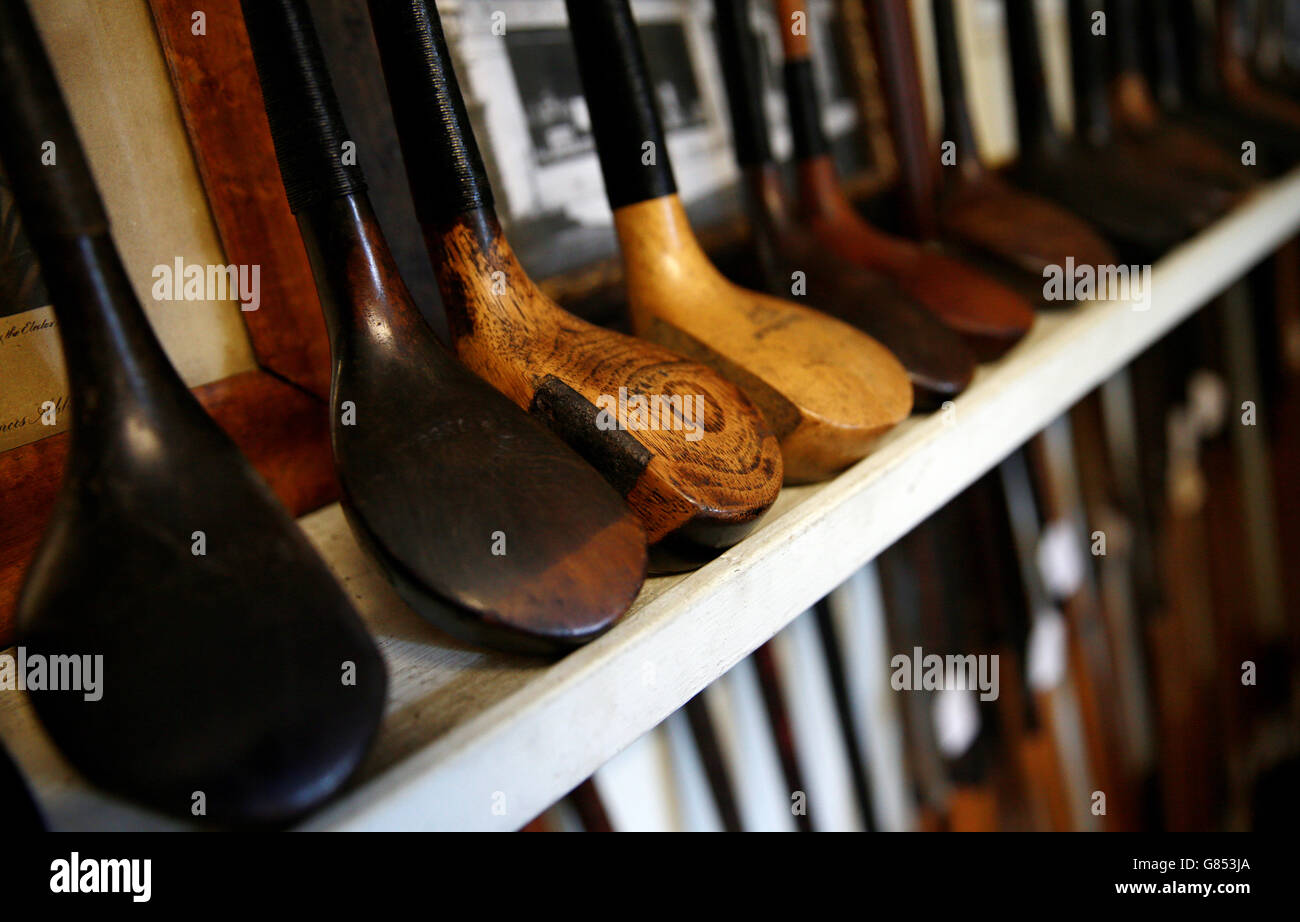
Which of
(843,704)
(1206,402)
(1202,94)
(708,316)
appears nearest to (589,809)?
(843,704)

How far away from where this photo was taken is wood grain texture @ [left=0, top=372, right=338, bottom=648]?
0.41m

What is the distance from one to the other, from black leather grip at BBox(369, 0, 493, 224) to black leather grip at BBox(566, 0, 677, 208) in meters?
0.10

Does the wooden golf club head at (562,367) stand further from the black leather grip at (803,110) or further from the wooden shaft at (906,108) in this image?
the wooden shaft at (906,108)

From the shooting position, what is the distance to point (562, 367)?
1.32ft

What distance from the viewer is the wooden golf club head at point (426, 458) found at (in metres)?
0.31

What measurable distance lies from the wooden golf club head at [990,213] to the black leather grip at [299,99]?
55 centimetres

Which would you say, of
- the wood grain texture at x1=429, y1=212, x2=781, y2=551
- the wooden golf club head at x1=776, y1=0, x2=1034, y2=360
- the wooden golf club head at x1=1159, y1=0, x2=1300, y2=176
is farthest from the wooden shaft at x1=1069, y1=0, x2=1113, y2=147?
the wood grain texture at x1=429, y1=212, x2=781, y2=551

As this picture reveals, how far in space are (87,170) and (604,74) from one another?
0.27m

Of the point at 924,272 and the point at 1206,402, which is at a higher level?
the point at 924,272

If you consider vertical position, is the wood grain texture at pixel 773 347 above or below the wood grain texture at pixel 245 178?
below

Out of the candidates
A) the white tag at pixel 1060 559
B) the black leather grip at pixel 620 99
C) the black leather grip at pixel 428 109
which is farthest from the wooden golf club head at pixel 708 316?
the white tag at pixel 1060 559

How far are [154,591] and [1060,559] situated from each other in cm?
116

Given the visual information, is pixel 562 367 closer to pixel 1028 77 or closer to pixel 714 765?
pixel 714 765

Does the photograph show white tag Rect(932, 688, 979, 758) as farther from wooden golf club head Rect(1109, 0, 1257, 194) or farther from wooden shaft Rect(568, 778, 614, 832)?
wooden golf club head Rect(1109, 0, 1257, 194)
